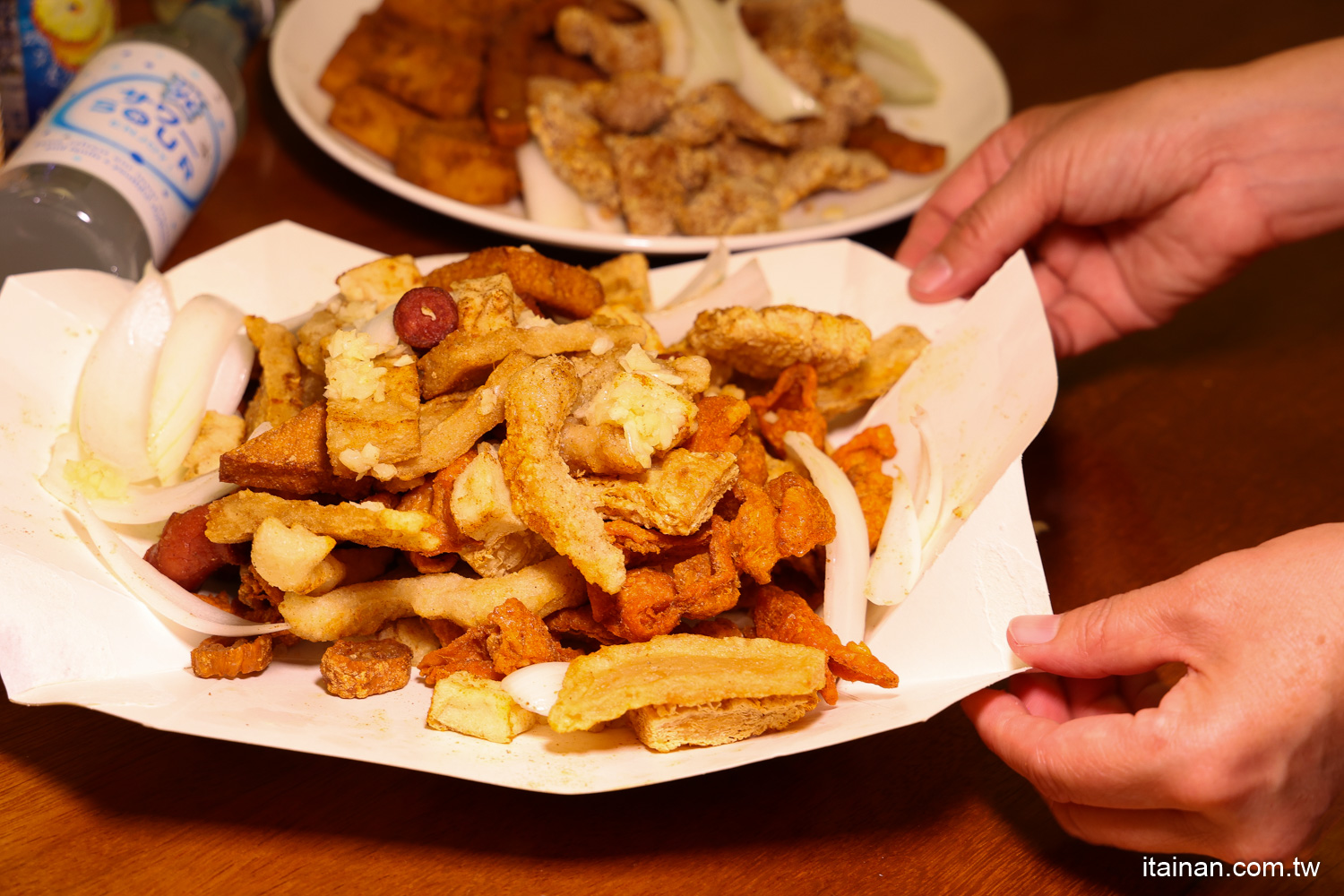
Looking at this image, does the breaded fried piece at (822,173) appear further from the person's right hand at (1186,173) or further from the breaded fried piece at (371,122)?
the breaded fried piece at (371,122)

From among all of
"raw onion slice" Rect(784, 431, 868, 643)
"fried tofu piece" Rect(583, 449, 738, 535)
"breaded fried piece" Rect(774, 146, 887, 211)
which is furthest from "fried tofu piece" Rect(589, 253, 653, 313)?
"breaded fried piece" Rect(774, 146, 887, 211)

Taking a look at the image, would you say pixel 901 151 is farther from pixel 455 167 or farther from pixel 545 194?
pixel 455 167

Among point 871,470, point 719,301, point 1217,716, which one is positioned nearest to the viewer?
point 1217,716

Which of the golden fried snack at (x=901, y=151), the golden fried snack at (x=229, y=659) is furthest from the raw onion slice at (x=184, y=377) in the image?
the golden fried snack at (x=901, y=151)

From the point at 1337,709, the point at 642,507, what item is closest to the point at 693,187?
the point at 642,507


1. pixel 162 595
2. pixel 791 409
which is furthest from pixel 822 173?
pixel 162 595

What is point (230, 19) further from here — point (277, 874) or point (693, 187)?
point (277, 874)
